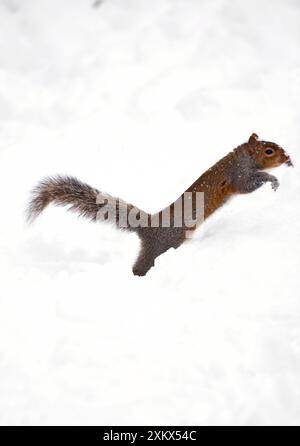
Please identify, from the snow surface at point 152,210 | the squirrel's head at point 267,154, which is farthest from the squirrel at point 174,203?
the snow surface at point 152,210

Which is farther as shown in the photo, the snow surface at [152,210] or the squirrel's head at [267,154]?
the squirrel's head at [267,154]

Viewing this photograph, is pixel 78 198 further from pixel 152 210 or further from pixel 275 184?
pixel 275 184

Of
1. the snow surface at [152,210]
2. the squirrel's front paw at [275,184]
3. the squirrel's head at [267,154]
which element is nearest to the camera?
the snow surface at [152,210]

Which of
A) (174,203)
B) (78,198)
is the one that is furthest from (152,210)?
(78,198)

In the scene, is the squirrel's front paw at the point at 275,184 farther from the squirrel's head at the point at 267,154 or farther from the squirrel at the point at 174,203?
the squirrel's head at the point at 267,154

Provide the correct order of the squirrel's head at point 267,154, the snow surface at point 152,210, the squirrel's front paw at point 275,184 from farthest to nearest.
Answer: the squirrel's head at point 267,154 → the squirrel's front paw at point 275,184 → the snow surface at point 152,210

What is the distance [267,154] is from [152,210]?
1.41m

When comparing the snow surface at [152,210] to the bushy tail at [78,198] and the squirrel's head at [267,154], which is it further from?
the bushy tail at [78,198]

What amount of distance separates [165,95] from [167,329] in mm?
4577

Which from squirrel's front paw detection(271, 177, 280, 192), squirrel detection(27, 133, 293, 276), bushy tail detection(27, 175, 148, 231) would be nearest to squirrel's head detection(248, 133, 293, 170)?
squirrel detection(27, 133, 293, 276)

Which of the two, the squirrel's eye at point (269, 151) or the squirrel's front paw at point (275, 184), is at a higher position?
the squirrel's eye at point (269, 151)

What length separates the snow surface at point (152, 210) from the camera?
2467mm

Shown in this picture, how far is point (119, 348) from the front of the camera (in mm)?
2713
